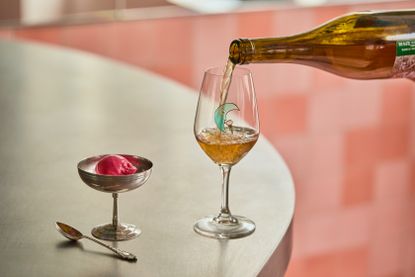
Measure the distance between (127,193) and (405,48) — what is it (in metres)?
0.47

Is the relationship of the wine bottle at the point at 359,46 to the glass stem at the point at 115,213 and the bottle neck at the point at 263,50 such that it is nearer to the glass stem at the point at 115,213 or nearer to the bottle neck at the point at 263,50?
the bottle neck at the point at 263,50

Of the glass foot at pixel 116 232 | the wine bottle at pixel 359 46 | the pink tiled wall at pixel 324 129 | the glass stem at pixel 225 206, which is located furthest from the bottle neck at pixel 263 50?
the pink tiled wall at pixel 324 129

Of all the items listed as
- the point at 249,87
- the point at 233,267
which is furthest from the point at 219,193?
the point at 233,267

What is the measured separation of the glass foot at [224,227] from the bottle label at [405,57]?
1.24 ft

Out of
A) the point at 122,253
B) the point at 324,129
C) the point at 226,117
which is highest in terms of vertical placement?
the point at 226,117

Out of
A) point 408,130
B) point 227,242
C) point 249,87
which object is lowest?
point 408,130

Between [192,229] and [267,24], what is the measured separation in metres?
2.62

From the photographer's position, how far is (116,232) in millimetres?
1036

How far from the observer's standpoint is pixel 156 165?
1.33m

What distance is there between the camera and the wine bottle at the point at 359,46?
50.7 inches

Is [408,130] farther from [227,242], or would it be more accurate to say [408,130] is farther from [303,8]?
[227,242]

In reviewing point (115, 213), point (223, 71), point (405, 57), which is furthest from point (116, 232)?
point (405, 57)

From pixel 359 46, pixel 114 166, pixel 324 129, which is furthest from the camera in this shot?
pixel 324 129

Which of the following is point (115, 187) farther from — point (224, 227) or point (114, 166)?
point (224, 227)
